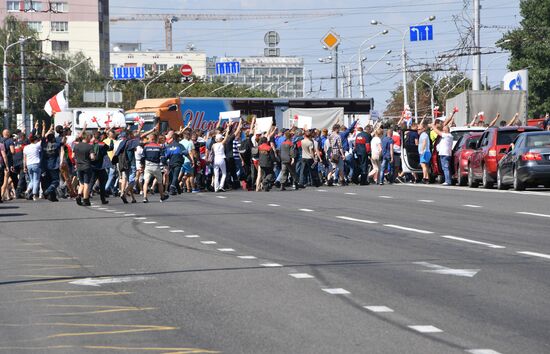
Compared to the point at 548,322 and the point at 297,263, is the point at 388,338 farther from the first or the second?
the point at 297,263

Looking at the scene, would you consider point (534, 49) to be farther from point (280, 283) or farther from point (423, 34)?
point (280, 283)

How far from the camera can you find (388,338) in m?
9.16

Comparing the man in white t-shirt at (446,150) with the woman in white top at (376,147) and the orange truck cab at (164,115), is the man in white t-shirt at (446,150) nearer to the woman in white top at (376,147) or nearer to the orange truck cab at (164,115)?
the woman in white top at (376,147)

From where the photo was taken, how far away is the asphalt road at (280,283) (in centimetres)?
927

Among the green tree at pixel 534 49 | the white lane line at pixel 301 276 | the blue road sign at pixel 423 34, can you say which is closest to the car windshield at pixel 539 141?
the white lane line at pixel 301 276

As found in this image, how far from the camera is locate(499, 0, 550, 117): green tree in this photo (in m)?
100

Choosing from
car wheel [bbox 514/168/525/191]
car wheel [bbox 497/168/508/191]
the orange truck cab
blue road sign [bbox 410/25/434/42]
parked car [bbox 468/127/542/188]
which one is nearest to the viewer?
car wheel [bbox 514/168/525/191]

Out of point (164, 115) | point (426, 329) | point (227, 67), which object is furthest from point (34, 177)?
point (227, 67)

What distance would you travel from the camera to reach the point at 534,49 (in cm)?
10050

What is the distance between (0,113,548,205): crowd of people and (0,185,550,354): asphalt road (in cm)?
675

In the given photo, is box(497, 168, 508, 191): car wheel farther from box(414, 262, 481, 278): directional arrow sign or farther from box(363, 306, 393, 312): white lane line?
box(363, 306, 393, 312): white lane line

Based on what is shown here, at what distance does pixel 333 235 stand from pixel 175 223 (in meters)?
4.29

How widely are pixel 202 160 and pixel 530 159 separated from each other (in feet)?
35.2

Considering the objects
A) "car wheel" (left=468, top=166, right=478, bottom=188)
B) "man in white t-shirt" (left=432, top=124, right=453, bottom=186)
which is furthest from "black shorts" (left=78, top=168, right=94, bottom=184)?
"man in white t-shirt" (left=432, top=124, right=453, bottom=186)
